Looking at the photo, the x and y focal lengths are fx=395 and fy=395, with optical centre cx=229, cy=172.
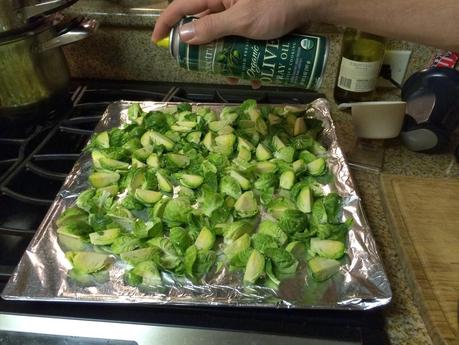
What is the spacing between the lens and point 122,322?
2.15 feet

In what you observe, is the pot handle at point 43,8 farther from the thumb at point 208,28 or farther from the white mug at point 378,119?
the white mug at point 378,119

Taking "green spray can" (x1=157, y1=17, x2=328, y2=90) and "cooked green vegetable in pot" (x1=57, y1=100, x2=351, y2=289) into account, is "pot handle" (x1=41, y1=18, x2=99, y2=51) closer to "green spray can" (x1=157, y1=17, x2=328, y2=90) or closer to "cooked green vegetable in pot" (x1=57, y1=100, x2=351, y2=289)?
"cooked green vegetable in pot" (x1=57, y1=100, x2=351, y2=289)

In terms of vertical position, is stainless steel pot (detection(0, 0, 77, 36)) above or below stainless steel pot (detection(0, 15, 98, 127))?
above

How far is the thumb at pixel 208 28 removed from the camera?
0.74 m

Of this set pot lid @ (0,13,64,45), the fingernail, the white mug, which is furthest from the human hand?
pot lid @ (0,13,64,45)

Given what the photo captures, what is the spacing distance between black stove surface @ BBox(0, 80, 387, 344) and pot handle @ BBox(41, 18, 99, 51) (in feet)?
0.73

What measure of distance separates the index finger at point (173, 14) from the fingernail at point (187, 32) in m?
0.06

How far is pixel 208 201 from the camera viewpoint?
84 centimetres

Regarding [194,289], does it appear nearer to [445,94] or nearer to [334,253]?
[334,253]

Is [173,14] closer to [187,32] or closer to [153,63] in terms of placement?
[187,32]

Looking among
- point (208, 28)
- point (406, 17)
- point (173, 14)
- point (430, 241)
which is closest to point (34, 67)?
point (173, 14)

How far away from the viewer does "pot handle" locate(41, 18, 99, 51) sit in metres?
1.00

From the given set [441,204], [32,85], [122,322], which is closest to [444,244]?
[441,204]

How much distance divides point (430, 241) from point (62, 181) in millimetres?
826
